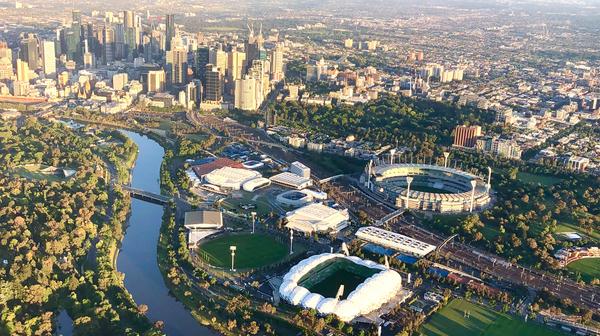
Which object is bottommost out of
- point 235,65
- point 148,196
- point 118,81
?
point 148,196

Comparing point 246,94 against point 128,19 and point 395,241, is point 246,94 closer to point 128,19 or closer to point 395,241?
point 395,241

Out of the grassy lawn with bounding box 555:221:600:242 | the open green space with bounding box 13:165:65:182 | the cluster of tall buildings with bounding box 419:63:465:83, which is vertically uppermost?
the cluster of tall buildings with bounding box 419:63:465:83

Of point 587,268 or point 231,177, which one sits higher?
→ point 231,177

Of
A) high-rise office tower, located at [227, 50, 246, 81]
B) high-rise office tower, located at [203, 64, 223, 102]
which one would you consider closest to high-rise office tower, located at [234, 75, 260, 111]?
high-rise office tower, located at [203, 64, 223, 102]

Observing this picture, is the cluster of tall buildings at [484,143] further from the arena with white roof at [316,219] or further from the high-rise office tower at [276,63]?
the high-rise office tower at [276,63]

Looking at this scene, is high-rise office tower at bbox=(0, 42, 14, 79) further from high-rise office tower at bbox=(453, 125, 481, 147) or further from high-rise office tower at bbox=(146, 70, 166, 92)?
high-rise office tower at bbox=(453, 125, 481, 147)

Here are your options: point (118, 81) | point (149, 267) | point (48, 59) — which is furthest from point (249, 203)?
point (48, 59)
